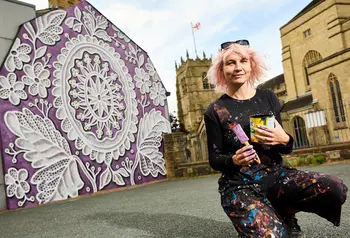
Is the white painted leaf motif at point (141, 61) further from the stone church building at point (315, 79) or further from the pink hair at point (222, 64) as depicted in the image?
the pink hair at point (222, 64)

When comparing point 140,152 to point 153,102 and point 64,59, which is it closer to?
point 153,102

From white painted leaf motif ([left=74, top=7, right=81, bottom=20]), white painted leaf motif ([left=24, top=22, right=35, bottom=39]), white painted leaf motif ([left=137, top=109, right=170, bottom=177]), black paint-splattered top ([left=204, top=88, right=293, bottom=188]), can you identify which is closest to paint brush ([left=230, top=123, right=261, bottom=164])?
black paint-splattered top ([left=204, top=88, right=293, bottom=188])

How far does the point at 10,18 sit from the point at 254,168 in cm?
1052

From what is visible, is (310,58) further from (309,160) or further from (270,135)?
(270,135)

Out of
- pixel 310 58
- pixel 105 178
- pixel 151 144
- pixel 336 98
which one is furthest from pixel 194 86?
pixel 105 178

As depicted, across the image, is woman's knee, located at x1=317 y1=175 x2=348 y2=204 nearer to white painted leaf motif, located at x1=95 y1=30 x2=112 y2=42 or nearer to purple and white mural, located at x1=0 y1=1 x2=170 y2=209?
purple and white mural, located at x1=0 y1=1 x2=170 y2=209

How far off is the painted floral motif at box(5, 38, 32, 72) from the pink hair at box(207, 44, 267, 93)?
8.76 m

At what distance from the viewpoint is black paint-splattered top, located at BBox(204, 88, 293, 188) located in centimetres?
250

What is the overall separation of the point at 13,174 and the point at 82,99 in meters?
3.28

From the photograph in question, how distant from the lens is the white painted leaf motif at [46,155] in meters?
9.59

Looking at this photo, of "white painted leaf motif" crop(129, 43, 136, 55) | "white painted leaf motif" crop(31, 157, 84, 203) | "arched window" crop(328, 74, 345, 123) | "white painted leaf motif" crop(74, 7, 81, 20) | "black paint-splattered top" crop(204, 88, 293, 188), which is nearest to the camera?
"black paint-splattered top" crop(204, 88, 293, 188)

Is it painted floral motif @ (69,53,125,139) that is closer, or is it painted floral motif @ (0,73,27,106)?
painted floral motif @ (0,73,27,106)

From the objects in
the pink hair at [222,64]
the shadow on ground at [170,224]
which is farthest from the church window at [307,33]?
the pink hair at [222,64]

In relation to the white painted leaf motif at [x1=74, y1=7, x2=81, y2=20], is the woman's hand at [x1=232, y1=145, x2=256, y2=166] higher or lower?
lower
